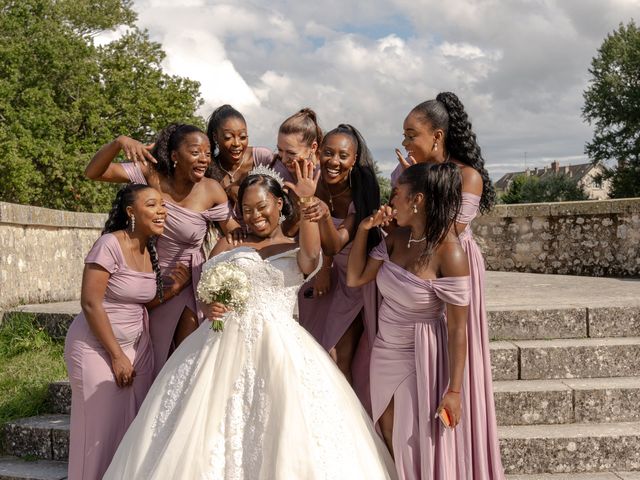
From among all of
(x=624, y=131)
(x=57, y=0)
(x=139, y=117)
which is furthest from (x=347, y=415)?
(x=624, y=131)

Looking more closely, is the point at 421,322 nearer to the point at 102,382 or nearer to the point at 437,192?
the point at 437,192

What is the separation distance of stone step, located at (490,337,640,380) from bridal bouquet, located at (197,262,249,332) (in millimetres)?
2465

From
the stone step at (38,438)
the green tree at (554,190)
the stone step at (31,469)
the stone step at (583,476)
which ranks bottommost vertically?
the stone step at (583,476)

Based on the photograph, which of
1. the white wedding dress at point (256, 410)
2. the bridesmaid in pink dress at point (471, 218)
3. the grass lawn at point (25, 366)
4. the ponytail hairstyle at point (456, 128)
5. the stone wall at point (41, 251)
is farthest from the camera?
the stone wall at point (41, 251)

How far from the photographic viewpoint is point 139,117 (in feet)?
87.7

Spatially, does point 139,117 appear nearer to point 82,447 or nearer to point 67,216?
point 67,216

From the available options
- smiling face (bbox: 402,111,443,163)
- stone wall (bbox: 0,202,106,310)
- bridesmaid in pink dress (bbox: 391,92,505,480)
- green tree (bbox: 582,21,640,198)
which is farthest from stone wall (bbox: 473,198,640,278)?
green tree (bbox: 582,21,640,198)

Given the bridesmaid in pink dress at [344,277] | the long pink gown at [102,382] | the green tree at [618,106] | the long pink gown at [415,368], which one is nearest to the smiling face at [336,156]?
the bridesmaid in pink dress at [344,277]

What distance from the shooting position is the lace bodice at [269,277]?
13.2 feet

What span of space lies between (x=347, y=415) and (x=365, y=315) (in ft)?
2.64

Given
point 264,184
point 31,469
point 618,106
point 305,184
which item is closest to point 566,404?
point 305,184

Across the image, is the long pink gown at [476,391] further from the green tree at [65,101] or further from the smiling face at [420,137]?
the green tree at [65,101]

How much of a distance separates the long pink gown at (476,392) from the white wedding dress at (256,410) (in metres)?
0.46

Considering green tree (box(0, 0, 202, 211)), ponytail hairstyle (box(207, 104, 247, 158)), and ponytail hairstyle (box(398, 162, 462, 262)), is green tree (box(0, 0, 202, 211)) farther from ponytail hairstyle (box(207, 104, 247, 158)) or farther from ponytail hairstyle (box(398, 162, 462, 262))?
ponytail hairstyle (box(398, 162, 462, 262))
